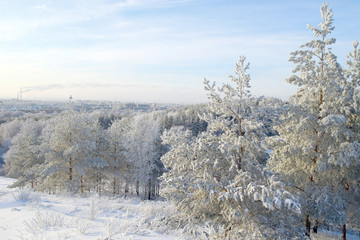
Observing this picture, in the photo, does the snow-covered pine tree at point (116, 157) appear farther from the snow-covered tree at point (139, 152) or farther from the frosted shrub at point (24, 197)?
the frosted shrub at point (24, 197)

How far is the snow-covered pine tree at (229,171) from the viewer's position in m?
5.16

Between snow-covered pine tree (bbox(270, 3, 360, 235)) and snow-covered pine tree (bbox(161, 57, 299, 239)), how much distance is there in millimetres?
2857

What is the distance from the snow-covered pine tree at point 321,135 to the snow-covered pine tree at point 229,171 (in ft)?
9.37

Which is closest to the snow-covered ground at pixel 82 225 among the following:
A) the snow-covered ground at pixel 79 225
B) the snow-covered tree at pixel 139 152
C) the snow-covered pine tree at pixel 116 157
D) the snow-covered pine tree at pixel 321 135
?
the snow-covered ground at pixel 79 225

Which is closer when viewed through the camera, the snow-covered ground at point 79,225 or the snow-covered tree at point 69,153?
the snow-covered ground at point 79,225

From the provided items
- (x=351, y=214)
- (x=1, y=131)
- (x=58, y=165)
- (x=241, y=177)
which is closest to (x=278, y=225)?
(x=241, y=177)

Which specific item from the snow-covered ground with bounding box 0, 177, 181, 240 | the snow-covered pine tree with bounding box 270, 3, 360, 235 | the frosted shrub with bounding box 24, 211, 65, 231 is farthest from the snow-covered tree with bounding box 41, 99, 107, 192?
the snow-covered pine tree with bounding box 270, 3, 360, 235

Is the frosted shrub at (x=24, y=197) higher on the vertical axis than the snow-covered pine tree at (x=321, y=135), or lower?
lower

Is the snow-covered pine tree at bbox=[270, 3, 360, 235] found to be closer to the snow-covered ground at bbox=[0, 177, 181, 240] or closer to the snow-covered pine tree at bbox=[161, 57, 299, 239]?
the snow-covered pine tree at bbox=[161, 57, 299, 239]

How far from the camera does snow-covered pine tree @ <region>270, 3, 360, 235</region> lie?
25.6ft

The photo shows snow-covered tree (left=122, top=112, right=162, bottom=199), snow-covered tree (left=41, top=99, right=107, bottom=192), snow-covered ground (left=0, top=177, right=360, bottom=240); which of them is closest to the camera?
snow-covered ground (left=0, top=177, right=360, bottom=240)

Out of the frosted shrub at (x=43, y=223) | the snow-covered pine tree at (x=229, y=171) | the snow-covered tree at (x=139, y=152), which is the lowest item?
the snow-covered tree at (x=139, y=152)

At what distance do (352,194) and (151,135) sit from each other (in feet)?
56.2

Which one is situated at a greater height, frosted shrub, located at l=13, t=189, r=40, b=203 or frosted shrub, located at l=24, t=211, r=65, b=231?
frosted shrub, located at l=24, t=211, r=65, b=231
